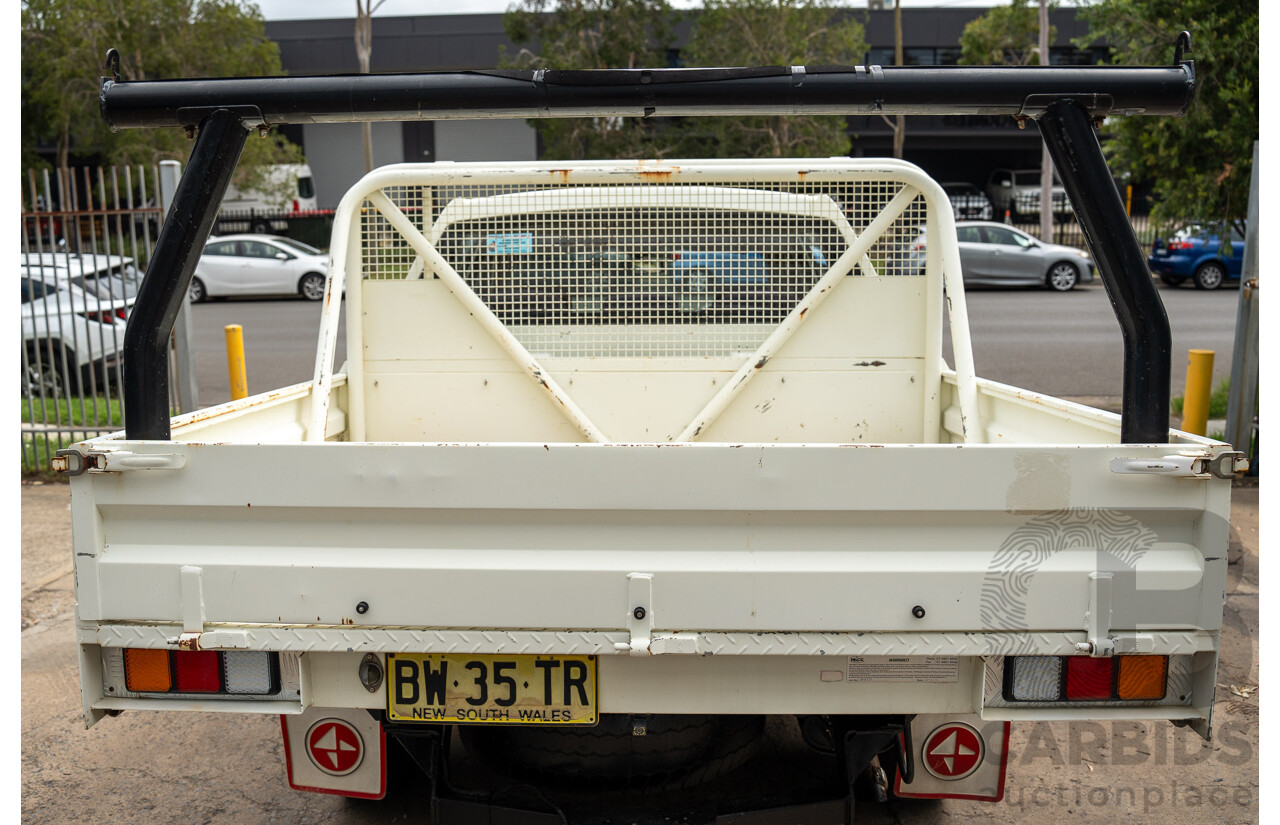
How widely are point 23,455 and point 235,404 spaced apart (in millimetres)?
5962

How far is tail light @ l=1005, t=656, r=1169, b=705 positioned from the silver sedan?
19.4 meters

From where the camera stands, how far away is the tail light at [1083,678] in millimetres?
2543

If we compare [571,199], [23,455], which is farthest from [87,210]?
[571,199]

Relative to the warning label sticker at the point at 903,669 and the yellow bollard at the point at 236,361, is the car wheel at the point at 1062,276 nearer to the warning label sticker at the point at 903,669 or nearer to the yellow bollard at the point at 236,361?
the yellow bollard at the point at 236,361

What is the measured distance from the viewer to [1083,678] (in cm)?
256

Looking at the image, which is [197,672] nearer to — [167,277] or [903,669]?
[167,277]

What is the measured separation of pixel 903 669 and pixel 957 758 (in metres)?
0.61

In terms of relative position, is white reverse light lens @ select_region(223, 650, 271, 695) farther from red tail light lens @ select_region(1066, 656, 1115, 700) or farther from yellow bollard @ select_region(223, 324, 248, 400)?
yellow bollard @ select_region(223, 324, 248, 400)

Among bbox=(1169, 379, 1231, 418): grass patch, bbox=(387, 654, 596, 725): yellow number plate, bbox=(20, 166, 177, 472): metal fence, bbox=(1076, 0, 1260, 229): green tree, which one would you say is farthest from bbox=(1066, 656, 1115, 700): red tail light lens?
bbox=(1169, 379, 1231, 418): grass patch

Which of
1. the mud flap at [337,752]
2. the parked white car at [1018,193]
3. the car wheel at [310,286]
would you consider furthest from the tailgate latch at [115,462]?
Answer: the parked white car at [1018,193]

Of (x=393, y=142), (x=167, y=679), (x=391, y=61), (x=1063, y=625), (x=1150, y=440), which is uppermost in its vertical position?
(x=391, y=61)

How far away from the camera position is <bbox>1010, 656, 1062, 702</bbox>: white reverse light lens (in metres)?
2.54

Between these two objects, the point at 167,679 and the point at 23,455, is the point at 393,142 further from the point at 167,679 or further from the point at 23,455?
the point at 167,679

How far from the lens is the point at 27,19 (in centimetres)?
2441
